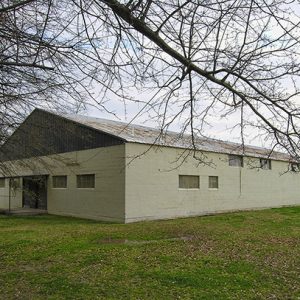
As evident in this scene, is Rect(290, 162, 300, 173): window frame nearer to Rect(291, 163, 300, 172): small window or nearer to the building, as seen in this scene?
Rect(291, 163, 300, 172): small window

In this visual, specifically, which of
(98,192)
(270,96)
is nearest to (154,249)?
(270,96)

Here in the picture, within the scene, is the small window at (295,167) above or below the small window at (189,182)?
above

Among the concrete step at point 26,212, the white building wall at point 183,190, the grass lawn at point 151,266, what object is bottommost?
the concrete step at point 26,212

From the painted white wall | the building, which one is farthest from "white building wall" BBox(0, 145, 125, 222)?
the painted white wall

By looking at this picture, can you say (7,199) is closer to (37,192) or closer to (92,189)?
(37,192)

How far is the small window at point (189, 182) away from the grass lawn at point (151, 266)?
29.6 ft

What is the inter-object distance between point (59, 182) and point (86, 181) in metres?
3.24

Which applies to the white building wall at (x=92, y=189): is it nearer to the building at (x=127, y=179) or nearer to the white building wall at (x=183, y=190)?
the building at (x=127, y=179)

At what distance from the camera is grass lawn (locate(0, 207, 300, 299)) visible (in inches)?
270

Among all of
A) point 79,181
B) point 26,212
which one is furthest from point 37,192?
point 79,181

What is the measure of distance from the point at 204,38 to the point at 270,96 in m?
1.12

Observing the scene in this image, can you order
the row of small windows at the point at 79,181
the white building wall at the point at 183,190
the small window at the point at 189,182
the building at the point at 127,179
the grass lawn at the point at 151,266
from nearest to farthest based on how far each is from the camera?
the grass lawn at the point at 151,266 → the building at the point at 127,179 → the white building wall at the point at 183,190 → the row of small windows at the point at 79,181 → the small window at the point at 189,182

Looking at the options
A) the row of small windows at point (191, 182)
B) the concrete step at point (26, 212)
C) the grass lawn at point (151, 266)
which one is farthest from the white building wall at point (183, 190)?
the concrete step at point (26, 212)

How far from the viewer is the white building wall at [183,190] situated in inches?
818
